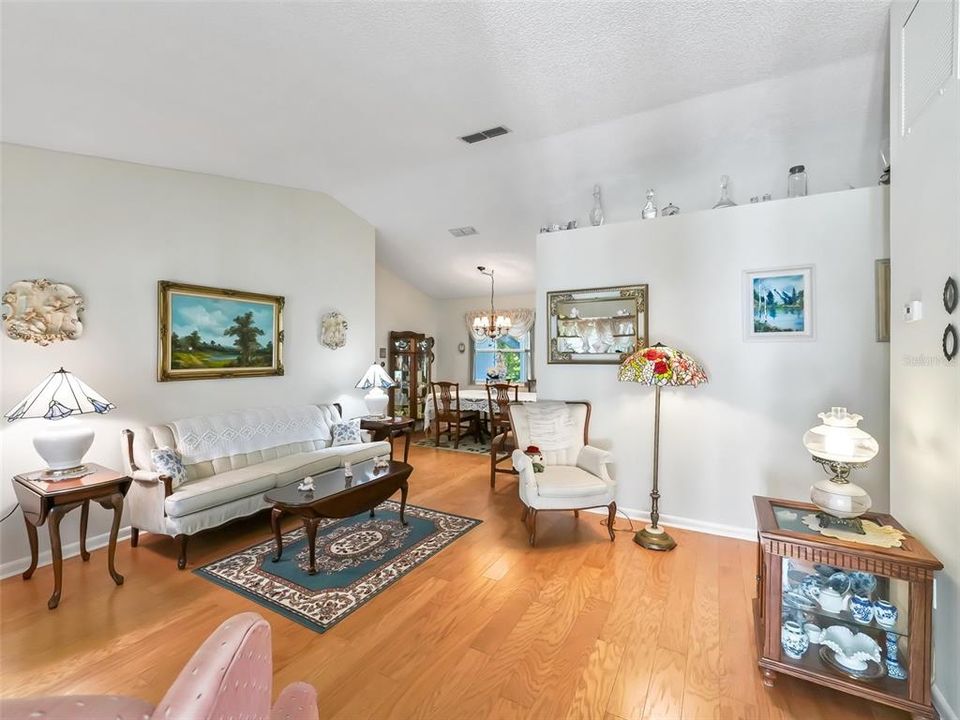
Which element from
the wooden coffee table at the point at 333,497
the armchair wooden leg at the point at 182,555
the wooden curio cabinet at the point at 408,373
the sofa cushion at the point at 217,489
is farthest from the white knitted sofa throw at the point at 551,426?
the wooden curio cabinet at the point at 408,373

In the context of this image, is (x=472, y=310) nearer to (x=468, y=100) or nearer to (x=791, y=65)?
(x=468, y=100)

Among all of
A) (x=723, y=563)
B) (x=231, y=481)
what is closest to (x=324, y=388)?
(x=231, y=481)

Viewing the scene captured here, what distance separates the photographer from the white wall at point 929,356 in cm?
158

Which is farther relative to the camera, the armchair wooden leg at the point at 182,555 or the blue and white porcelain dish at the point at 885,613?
the armchair wooden leg at the point at 182,555

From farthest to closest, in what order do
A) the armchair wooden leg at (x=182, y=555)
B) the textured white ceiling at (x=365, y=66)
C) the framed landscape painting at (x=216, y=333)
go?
the framed landscape painting at (x=216, y=333) < the armchair wooden leg at (x=182, y=555) < the textured white ceiling at (x=365, y=66)

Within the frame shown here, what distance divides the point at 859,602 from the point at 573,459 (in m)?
2.01

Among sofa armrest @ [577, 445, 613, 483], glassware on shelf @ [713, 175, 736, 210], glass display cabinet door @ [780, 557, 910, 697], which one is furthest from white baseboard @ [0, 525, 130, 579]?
glassware on shelf @ [713, 175, 736, 210]

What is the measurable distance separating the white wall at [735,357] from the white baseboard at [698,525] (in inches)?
1.1

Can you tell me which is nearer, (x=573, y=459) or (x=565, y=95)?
(x=565, y=95)

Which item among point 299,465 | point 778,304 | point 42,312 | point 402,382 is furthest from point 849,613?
point 402,382

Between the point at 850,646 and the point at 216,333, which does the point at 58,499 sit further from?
the point at 850,646

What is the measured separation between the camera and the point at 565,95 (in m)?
2.92

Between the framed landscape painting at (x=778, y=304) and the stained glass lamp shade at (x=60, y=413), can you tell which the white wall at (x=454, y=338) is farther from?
the stained glass lamp shade at (x=60, y=413)

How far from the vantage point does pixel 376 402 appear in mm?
4922
